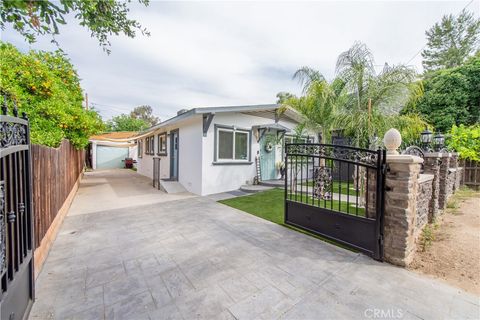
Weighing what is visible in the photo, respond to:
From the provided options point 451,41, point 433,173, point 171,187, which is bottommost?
point 171,187

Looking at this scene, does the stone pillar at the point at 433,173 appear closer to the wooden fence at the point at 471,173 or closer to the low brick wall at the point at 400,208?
the low brick wall at the point at 400,208

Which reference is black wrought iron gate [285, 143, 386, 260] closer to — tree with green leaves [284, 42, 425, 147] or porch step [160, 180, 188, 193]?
tree with green leaves [284, 42, 425, 147]

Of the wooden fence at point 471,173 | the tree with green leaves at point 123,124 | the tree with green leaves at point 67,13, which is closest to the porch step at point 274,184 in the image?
the tree with green leaves at point 67,13

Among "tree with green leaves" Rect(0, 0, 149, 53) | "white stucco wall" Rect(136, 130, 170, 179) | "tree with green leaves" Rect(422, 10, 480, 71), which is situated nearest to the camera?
"tree with green leaves" Rect(0, 0, 149, 53)

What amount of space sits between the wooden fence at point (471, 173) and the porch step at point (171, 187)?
12152 mm

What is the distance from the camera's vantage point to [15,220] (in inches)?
73.1

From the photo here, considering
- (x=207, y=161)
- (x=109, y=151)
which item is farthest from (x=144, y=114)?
(x=207, y=161)

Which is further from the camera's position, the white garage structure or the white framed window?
the white garage structure

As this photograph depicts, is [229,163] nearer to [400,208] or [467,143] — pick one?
[400,208]

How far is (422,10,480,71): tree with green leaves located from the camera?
672 inches

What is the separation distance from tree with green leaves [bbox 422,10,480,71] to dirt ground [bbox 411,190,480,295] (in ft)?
68.1

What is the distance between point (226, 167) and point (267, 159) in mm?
2330

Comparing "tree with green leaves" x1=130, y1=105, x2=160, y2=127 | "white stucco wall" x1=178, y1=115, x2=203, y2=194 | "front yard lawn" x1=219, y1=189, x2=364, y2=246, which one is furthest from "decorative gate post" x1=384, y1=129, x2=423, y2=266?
"tree with green leaves" x1=130, y1=105, x2=160, y2=127

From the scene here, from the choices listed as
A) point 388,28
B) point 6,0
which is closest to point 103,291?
point 6,0
